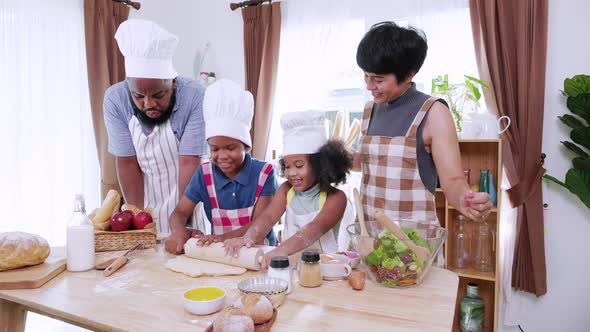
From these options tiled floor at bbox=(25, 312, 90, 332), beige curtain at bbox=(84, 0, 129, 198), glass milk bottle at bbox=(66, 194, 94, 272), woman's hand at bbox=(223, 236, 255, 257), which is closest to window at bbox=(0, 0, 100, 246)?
beige curtain at bbox=(84, 0, 129, 198)

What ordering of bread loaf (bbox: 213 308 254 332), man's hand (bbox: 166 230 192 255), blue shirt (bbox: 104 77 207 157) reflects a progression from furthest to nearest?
blue shirt (bbox: 104 77 207 157) < man's hand (bbox: 166 230 192 255) < bread loaf (bbox: 213 308 254 332)

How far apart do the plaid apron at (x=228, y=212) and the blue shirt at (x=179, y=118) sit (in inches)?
5.7

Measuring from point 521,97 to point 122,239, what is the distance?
2367 millimetres

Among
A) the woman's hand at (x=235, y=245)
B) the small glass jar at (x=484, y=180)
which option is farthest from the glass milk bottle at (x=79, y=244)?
the small glass jar at (x=484, y=180)

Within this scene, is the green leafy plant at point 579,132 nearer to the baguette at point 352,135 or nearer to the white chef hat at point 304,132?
the baguette at point 352,135

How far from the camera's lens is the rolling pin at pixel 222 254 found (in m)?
1.11

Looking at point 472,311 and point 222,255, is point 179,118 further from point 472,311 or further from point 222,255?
point 472,311

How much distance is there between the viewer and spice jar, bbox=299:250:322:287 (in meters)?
0.97

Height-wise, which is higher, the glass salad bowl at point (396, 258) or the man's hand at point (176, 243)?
the glass salad bowl at point (396, 258)

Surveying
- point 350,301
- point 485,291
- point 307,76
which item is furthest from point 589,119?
point 350,301

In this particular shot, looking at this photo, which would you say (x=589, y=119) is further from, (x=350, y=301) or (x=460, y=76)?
(x=350, y=301)

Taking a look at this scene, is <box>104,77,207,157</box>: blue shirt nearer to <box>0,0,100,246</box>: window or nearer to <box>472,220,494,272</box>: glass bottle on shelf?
<box>0,0,100,246</box>: window

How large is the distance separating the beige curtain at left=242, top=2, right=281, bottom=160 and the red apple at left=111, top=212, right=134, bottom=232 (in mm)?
1945

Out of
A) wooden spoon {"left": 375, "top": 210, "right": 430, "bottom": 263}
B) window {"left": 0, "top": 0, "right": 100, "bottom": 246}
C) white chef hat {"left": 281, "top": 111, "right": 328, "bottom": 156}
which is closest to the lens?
wooden spoon {"left": 375, "top": 210, "right": 430, "bottom": 263}
